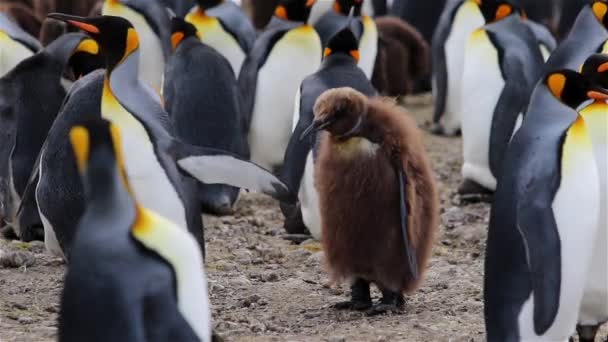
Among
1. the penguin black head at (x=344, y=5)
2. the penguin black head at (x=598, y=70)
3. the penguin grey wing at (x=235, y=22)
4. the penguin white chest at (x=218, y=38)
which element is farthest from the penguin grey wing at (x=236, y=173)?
the penguin black head at (x=344, y=5)

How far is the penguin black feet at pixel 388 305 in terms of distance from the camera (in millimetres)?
5027

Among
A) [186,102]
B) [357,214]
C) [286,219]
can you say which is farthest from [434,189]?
[186,102]

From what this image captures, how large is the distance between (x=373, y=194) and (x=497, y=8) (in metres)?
3.35

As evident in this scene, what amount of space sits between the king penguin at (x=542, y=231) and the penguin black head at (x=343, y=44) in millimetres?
1928

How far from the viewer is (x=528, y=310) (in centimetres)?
421

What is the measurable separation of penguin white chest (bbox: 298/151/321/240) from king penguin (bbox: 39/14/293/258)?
48.0 inches

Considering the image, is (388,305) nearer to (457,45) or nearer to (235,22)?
(235,22)

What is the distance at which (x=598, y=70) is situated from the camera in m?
4.95

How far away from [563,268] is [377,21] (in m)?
6.80

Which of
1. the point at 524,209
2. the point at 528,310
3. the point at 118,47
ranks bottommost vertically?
the point at 528,310

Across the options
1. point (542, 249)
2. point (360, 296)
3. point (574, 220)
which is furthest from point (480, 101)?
point (542, 249)

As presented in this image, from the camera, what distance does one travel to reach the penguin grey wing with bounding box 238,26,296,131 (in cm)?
780

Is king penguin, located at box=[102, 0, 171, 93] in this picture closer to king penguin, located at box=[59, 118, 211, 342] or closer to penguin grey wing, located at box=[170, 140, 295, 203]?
penguin grey wing, located at box=[170, 140, 295, 203]

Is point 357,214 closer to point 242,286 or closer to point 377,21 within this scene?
point 242,286
